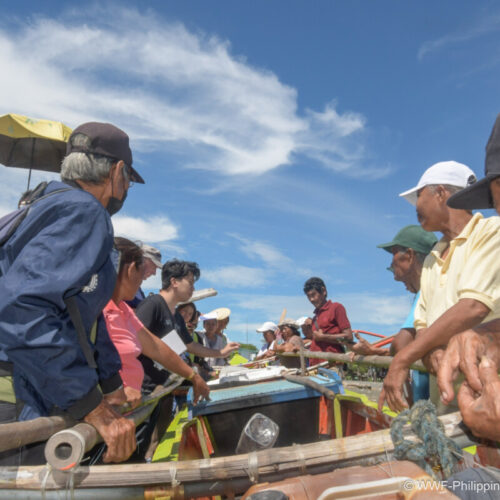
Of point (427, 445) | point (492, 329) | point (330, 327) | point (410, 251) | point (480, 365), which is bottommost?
point (427, 445)

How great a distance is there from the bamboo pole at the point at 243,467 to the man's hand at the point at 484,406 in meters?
0.08

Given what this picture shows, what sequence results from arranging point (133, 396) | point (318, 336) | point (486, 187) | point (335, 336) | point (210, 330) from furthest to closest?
point (210, 330) → point (318, 336) → point (335, 336) → point (133, 396) → point (486, 187)

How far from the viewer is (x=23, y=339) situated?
144 centimetres

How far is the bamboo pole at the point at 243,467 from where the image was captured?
51.1 inches

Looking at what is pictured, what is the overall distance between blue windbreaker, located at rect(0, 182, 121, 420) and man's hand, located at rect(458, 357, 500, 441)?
4.19ft

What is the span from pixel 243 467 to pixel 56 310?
858 mm

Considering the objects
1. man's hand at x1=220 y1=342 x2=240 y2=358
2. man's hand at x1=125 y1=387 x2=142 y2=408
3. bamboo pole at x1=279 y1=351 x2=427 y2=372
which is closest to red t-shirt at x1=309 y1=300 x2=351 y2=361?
bamboo pole at x1=279 y1=351 x2=427 y2=372

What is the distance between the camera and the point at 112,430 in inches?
62.8

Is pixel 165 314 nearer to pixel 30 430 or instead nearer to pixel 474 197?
pixel 30 430

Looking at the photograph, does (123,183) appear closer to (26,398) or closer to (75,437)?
(26,398)

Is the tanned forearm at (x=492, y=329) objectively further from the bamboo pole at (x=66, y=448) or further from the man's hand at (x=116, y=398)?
the man's hand at (x=116, y=398)

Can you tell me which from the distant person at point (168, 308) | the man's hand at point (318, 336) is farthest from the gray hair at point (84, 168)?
the man's hand at point (318, 336)

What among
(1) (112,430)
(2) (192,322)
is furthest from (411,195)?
(2) (192,322)

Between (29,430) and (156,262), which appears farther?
(156,262)
